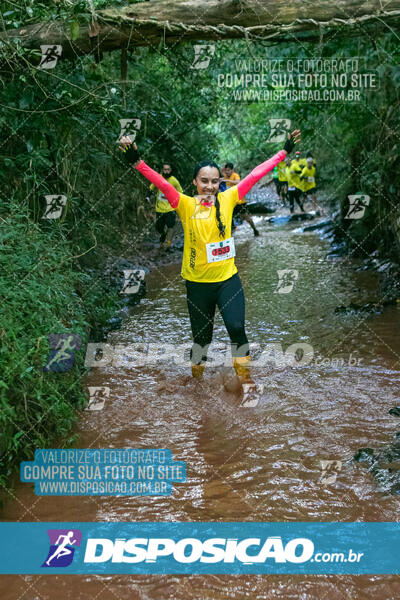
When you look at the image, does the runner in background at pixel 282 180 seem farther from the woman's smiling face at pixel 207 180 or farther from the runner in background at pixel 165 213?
the woman's smiling face at pixel 207 180

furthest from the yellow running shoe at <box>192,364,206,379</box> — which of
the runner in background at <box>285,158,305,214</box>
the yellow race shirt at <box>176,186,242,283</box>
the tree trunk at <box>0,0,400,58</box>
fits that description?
the runner in background at <box>285,158,305,214</box>

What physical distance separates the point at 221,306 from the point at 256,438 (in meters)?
1.10

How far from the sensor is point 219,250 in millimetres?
4633

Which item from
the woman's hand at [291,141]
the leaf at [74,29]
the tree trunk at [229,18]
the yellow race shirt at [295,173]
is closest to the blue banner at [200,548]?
the woman's hand at [291,141]

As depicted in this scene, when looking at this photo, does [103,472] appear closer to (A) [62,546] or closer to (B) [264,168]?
(A) [62,546]

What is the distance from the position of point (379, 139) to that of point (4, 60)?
567cm

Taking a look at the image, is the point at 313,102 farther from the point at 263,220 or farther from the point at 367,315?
the point at 263,220

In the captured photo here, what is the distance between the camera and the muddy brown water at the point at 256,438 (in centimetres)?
279

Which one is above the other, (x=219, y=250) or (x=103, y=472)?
(x=219, y=250)

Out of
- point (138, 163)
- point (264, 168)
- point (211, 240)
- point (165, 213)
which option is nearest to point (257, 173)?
point (264, 168)

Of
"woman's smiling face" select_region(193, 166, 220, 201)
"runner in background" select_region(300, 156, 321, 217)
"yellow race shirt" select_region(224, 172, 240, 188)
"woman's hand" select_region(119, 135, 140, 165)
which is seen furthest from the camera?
"runner in background" select_region(300, 156, 321, 217)

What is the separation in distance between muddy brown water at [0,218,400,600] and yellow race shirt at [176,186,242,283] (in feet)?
3.57

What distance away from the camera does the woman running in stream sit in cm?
454

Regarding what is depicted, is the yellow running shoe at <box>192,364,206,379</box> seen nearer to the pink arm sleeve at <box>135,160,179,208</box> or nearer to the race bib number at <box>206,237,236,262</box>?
the race bib number at <box>206,237,236,262</box>
